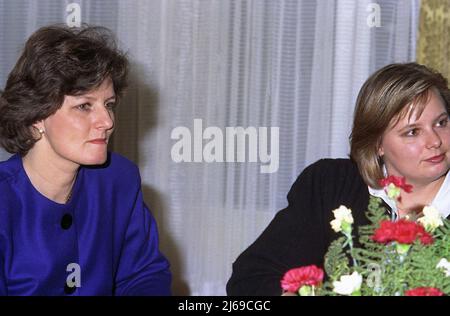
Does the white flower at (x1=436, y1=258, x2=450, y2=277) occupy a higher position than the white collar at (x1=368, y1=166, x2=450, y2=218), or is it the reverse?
the white flower at (x1=436, y1=258, x2=450, y2=277)

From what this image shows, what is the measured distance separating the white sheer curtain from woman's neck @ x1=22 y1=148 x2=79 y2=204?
0.99m

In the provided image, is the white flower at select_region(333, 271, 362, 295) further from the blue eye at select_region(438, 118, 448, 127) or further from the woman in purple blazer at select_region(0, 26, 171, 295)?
the blue eye at select_region(438, 118, 448, 127)

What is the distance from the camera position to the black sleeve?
1.57 m

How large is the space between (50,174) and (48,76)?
0.22m

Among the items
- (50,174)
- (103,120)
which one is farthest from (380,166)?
(50,174)

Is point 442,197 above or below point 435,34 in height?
below

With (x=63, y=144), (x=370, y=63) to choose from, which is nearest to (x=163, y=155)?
(x=370, y=63)

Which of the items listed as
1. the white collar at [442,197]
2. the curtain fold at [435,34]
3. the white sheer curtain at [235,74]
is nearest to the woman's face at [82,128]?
the white collar at [442,197]

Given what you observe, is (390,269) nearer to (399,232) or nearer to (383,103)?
(399,232)

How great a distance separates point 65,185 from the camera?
66.2 inches

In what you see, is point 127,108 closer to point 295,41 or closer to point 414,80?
point 295,41

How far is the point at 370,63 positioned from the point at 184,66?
0.66m

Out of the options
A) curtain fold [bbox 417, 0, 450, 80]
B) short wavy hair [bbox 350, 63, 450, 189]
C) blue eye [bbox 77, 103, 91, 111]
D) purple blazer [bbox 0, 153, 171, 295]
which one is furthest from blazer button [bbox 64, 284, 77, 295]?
curtain fold [bbox 417, 0, 450, 80]

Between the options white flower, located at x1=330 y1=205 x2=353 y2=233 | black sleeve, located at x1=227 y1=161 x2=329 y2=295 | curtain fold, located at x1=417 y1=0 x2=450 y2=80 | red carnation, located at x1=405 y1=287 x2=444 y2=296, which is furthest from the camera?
curtain fold, located at x1=417 y1=0 x2=450 y2=80
